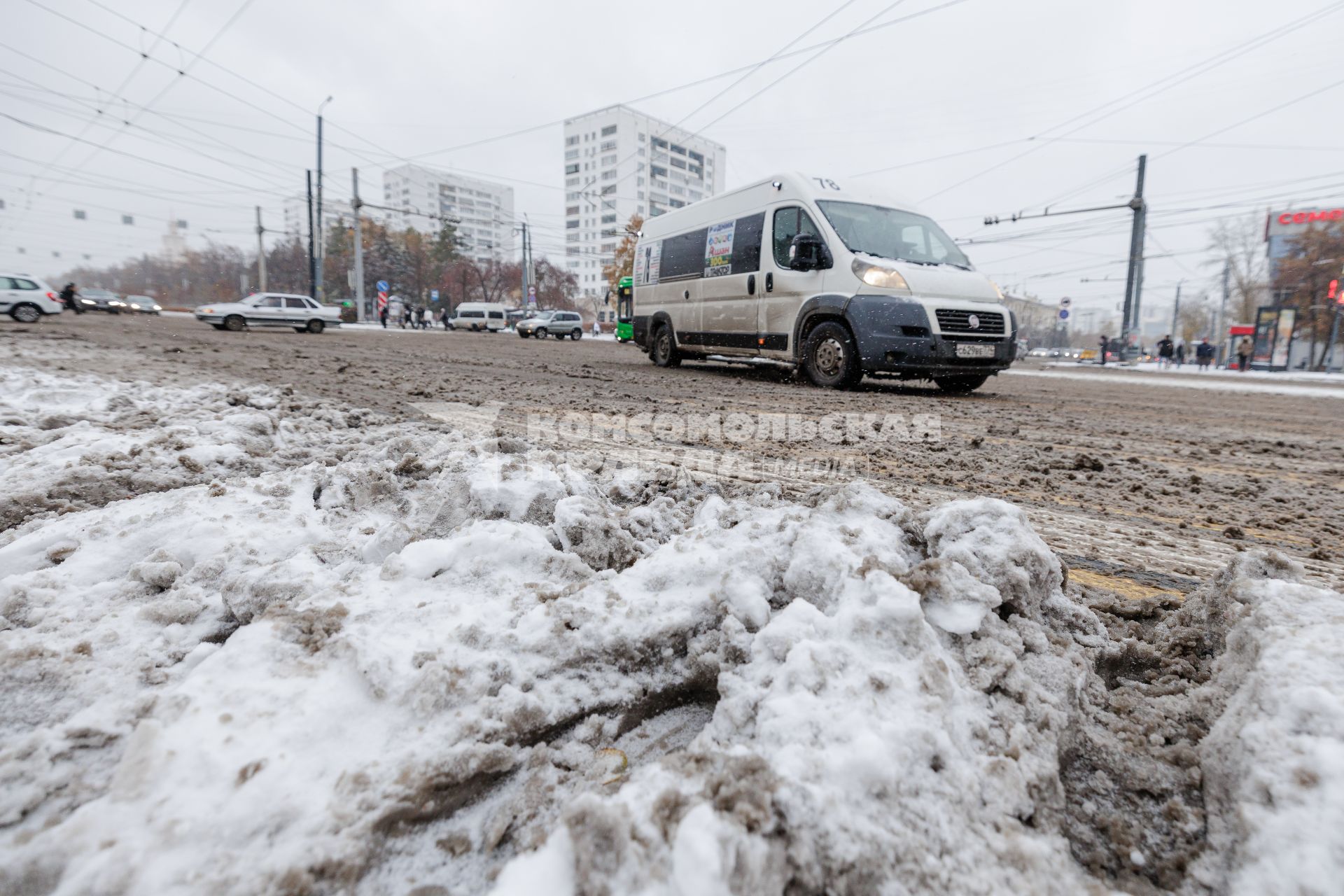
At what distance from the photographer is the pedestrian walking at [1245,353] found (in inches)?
992

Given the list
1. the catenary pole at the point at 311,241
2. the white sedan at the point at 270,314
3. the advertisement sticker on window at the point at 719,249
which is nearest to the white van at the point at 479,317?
the catenary pole at the point at 311,241

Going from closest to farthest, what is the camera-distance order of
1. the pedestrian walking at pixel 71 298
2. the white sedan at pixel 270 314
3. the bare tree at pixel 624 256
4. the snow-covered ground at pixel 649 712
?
the snow-covered ground at pixel 649 712 → the white sedan at pixel 270 314 → the pedestrian walking at pixel 71 298 → the bare tree at pixel 624 256

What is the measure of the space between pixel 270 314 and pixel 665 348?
19.5m

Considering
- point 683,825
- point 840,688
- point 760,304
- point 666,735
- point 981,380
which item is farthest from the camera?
point 760,304

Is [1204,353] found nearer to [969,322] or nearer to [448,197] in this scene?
[969,322]

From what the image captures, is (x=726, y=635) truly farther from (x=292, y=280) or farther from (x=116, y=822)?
(x=292, y=280)

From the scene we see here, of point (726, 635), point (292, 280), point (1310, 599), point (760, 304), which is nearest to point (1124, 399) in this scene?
point (760, 304)

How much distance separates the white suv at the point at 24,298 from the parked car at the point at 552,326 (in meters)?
17.6

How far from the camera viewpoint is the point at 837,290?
22.6 feet

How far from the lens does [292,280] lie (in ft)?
203

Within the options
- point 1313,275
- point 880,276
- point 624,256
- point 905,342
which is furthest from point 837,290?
point 624,256

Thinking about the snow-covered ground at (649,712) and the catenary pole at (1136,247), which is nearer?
the snow-covered ground at (649,712)

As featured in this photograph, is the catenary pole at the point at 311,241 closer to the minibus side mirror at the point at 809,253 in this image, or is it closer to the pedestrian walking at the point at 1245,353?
the minibus side mirror at the point at 809,253

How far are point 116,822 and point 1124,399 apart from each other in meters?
9.77
